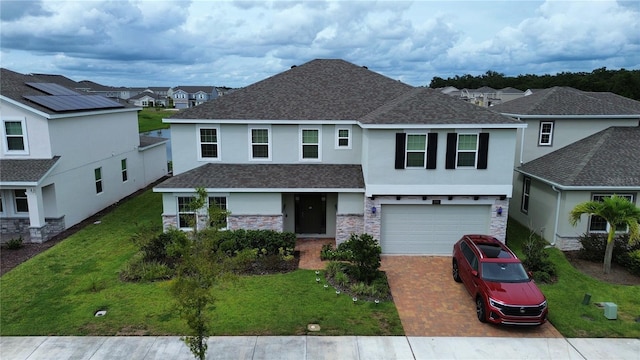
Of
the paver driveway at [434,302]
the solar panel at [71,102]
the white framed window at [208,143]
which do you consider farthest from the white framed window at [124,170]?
the paver driveway at [434,302]

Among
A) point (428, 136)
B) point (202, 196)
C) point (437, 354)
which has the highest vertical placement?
point (428, 136)

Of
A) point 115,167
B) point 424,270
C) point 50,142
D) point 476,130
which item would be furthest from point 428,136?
point 115,167

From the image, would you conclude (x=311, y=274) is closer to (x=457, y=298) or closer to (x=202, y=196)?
(x=457, y=298)

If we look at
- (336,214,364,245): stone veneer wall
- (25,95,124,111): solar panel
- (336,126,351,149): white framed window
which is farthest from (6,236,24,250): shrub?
(336,126,351,149): white framed window

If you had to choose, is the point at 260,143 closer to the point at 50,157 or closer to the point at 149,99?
the point at 50,157

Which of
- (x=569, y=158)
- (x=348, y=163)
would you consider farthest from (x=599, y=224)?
(x=348, y=163)

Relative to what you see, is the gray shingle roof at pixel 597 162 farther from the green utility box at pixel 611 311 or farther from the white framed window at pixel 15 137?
the white framed window at pixel 15 137

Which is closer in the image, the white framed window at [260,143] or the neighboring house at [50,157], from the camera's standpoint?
the neighboring house at [50,157]
